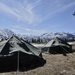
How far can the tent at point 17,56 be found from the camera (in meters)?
14.1

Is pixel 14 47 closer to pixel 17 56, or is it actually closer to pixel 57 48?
pixel 17 56

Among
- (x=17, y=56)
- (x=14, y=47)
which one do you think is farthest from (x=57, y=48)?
(x=17, y=56)

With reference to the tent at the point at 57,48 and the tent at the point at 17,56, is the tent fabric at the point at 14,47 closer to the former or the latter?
the tent at the point at 17,56

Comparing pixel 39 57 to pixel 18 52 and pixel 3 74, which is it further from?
pixel 3 74

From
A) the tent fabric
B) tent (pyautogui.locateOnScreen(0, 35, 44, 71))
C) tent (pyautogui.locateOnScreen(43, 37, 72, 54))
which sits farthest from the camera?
tent (pyautogui.locateOnScreen(43, 37, 72, 54))

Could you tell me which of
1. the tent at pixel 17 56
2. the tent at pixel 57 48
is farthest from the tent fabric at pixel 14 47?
the tent at pixel 57 48

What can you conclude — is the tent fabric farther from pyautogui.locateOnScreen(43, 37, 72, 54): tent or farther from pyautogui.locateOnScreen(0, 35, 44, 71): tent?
pyautogui.locateOnScreen(43, 37, 72, 54): tent

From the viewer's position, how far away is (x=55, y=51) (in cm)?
2361

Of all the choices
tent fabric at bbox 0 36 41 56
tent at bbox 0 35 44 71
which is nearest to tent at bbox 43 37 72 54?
tent fabric at bbox 0 36 41 56

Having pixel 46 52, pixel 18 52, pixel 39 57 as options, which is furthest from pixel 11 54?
Result: pixel 46 52

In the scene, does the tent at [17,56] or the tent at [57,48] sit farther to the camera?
the tent at [57,48]

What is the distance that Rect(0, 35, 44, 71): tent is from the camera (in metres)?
14.1

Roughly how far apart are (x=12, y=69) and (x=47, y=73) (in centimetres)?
308

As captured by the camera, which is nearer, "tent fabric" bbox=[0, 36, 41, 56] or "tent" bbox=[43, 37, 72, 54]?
"tent fabric" bbox=[0, 36, 41, 56]
